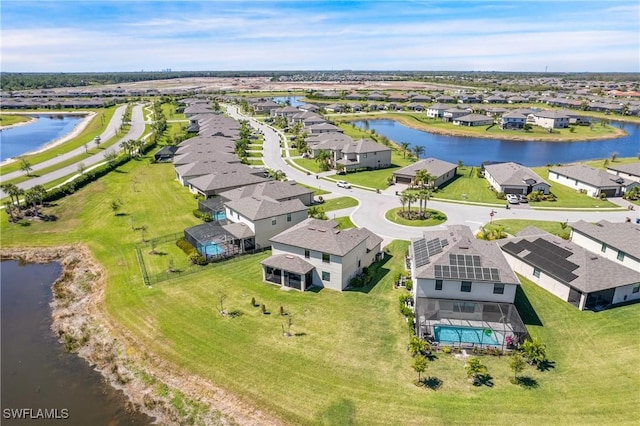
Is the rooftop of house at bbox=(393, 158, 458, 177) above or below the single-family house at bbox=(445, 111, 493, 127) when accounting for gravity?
below

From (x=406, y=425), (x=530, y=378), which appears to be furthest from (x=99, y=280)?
(x=530, y=378)

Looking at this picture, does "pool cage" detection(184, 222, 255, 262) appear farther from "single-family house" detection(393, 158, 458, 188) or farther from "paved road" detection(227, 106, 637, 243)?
"single-family house" detection(393, 158, 458, 188)

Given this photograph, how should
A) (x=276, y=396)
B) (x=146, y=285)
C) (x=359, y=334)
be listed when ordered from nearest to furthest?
(x=276, y=396)
(x=359, y=334)
(x=146, y=285)

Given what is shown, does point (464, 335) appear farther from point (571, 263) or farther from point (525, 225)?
point (525, 225)

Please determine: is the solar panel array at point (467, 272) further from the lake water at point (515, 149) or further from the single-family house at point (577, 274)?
the lake water at point (515, 149)

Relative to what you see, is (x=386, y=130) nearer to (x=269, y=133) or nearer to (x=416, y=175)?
(x=269, y=133)

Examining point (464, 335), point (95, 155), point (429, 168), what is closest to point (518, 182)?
point (429, 168)

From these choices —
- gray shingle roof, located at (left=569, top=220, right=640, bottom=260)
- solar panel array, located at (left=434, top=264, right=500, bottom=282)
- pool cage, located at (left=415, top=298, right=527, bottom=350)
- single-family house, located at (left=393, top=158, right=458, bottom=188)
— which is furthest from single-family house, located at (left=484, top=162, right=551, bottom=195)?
pool cage, located at (left=415, top=298, right=527, bottom=350)
